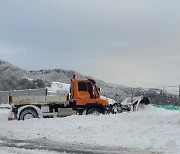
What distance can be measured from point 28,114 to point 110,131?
9.11 m

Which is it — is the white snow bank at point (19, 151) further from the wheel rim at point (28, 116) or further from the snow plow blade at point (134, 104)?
the snow plow blade at point (134, 104)

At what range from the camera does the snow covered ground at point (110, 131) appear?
1609 cm

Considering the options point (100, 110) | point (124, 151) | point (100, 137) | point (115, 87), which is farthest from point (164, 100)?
point (124, 151)

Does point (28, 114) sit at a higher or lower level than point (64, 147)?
higher

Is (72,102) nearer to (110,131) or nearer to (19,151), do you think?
(110,131)

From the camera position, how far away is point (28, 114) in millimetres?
26844

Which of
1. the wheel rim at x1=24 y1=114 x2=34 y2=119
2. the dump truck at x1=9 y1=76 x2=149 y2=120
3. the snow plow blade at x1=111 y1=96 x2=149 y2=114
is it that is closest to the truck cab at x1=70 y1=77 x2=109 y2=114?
the dump truck at x1=9 y1=76 x2=149 y2=120

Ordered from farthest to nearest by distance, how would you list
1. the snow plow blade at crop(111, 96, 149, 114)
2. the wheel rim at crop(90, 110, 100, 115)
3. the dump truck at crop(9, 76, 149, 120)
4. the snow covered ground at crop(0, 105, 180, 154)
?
1. the snow plow blade at crop(111, 96, 149, 114)
2. the dump truck at crop(9, 76, 149, 120)
3. the wheel rim at crop(90, 110, 100, 115)
4. the snow covered ground at crop(0, 105, 180, 154)

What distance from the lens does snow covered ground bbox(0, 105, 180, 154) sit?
16094 millimetres

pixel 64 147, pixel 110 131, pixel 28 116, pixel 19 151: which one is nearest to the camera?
pixel 19 151

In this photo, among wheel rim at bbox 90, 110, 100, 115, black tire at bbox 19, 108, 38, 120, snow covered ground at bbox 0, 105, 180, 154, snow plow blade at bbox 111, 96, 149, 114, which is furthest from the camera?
snow plow blade at bbox 111, 96, 149, 114

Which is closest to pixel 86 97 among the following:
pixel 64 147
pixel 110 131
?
pixel 110 131

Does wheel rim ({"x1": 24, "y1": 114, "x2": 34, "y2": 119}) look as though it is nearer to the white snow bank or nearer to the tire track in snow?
the tire track in snow

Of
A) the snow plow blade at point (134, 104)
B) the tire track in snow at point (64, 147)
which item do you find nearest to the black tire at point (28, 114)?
the snow plow blade at point (134, 104)
